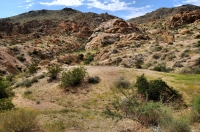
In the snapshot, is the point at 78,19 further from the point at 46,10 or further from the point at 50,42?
Answer: the point at 50,42

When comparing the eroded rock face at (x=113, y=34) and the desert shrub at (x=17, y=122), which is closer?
the desert shrub at (x=17, y=122)

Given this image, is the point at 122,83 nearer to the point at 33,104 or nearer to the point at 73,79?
the point at 73,79

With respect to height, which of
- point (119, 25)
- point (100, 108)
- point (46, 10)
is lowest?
point (100, 108)

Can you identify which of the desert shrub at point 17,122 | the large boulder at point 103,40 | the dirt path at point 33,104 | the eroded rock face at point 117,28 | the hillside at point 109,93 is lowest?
the dirt path at point 33,104

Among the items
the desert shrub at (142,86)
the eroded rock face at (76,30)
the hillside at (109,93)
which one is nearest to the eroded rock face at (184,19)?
the hillside at (109,93)

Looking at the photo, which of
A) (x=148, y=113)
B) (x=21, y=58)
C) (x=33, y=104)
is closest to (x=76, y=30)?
(x=21, y=58)

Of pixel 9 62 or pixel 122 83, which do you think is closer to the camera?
pixel 122 83

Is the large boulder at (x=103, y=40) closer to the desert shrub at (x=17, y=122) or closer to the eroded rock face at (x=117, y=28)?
the eroded rock face at (x=117, y=28)

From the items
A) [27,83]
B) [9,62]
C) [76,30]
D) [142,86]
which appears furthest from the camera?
[76,30]

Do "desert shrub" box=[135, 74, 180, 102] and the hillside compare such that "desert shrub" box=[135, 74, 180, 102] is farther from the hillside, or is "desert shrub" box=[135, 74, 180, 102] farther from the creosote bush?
the creosote bush

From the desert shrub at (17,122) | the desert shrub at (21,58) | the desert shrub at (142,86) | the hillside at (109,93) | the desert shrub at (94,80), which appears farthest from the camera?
the desert shrub at (21,58)

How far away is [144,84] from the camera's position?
14680 millimetres

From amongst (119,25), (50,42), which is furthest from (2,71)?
(119,25)

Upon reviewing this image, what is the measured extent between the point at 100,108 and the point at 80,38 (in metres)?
52.9
